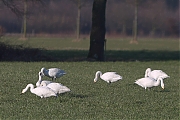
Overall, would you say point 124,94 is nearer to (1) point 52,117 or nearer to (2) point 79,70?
(1) point 52,117

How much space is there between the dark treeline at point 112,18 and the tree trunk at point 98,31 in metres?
29.5

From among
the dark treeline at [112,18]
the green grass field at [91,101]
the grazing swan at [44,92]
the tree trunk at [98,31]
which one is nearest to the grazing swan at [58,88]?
the green grass field at [91,101]

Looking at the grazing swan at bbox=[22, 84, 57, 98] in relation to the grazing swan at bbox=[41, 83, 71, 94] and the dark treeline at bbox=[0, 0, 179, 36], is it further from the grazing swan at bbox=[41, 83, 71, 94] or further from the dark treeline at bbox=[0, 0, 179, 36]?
the dark treeline at bbox=[0, 0, 179, 36]

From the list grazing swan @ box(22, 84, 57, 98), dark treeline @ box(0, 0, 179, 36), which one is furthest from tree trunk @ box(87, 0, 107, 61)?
dark treeline @ box(0, 0, 179, 36)

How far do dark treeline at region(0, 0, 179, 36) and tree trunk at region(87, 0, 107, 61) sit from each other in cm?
2948

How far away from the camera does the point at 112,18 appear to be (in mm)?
77500

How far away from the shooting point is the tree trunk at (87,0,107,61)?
30.9m

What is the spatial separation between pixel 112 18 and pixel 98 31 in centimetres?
4669

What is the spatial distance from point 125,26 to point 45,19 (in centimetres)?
1658

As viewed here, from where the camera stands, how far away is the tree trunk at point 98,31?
3091cm

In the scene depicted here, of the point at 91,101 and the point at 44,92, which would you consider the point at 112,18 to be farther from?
the point at 44,92

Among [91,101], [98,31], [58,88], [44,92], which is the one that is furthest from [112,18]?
[44,92]

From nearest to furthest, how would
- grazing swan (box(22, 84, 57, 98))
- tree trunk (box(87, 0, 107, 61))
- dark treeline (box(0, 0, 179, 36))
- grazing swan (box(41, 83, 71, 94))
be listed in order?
grazing swan (box(22, 84, 57, 98)), grazing swan (box(41, 83, 71, 94)), tree trunk (box(87, 0, 107, 61)), dark treeline (box(0, 0, 179, 36))

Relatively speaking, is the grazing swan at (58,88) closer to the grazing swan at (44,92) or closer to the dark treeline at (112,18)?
the grazing swan at (44,92)
